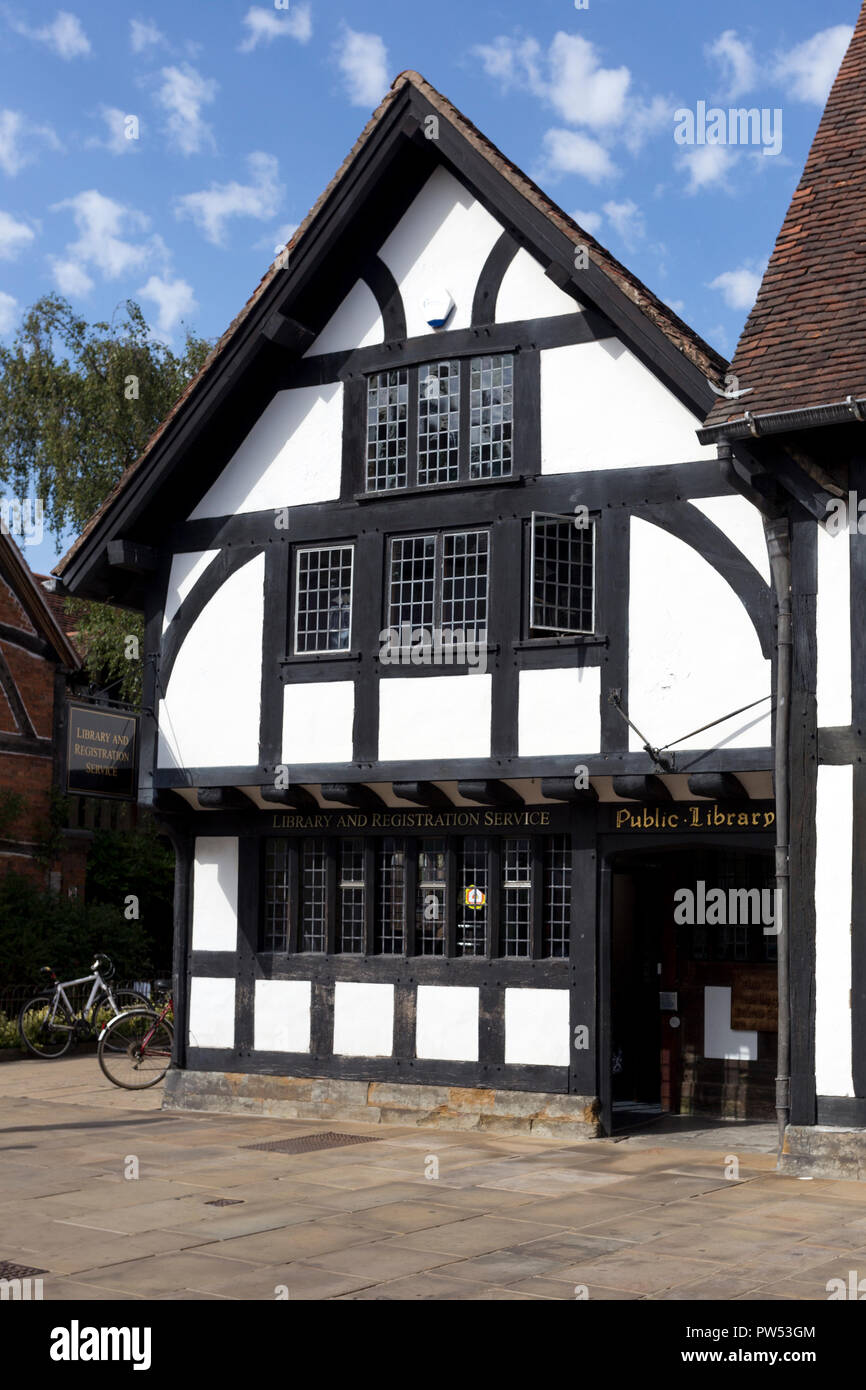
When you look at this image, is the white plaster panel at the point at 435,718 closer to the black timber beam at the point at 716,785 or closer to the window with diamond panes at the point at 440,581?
the window with diamond panes at the point at 440,581

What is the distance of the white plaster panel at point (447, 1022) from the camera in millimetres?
15062

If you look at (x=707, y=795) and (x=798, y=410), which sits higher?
(x=798, y=410)

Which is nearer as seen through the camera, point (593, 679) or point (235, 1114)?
point (593, 679)

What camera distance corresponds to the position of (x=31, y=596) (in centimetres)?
2698

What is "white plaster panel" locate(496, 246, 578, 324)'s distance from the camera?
15.0m

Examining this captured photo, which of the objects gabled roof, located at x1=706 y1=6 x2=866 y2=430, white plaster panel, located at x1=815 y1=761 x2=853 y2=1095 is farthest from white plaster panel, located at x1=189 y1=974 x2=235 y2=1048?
gabled roof, located at x1=706 y1=6 x2=866 y2=430

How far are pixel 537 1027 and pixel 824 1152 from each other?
3.43 meters

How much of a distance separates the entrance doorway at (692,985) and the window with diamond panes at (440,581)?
2.84m

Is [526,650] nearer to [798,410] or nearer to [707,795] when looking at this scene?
[707,795]

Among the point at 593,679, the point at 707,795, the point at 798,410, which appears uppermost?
the point at 798,410

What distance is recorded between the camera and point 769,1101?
15172 millimetres

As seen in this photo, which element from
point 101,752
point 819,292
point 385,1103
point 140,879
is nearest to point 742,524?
point 819,292

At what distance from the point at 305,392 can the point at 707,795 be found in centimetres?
628
